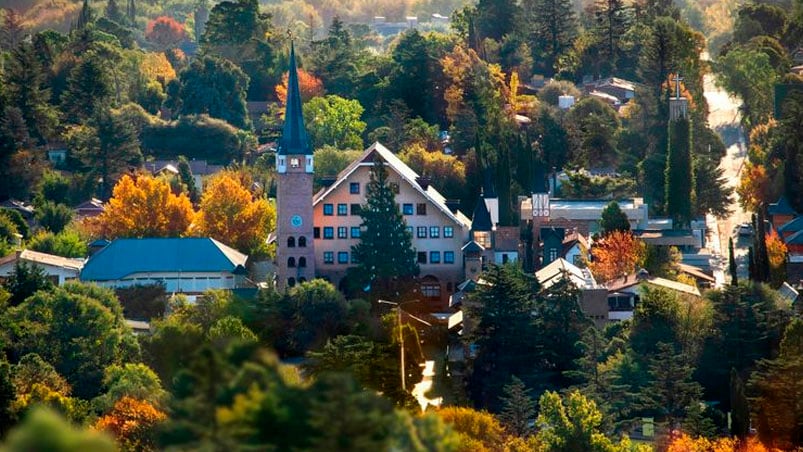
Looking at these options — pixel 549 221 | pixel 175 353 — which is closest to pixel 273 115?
pixel 549 221

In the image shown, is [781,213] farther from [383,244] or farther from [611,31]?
[611,31]

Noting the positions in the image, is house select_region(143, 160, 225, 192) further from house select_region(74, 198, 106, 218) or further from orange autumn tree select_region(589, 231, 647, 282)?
orange autumn tree select_region(589, 231, 647, 282)

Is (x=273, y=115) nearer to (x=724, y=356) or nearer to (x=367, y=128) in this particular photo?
(x=367, y=128)

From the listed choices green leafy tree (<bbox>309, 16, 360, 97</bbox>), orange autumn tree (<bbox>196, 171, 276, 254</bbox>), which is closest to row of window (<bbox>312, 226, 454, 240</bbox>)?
orange autumn tree (<bbox>196, 171, 276, 254</bbox>)

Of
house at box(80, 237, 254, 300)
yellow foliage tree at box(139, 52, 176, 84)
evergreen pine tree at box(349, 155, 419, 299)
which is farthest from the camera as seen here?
yellow foliage tree at box(139, 52, 176, 84)

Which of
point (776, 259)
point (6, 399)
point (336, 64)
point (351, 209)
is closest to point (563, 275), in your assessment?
point (776, 259)

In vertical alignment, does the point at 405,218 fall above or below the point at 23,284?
above
